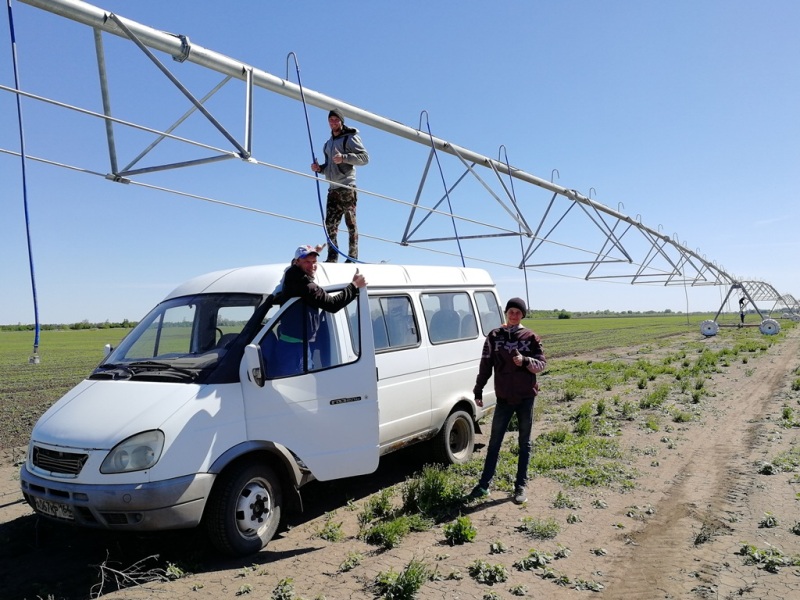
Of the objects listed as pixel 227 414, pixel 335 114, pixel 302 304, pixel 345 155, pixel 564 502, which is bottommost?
pixel 564 502

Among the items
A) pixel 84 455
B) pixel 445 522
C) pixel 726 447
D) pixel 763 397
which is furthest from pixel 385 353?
pixel 763 397

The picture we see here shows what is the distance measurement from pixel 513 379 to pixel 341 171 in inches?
141

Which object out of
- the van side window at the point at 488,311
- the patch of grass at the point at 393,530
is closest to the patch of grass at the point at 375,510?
the patch of grass at the point at 393,530

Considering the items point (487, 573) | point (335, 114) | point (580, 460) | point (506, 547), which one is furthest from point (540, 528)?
point (335, 114)

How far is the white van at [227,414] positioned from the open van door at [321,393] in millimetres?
11

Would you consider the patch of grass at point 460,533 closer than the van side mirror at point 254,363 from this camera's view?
No

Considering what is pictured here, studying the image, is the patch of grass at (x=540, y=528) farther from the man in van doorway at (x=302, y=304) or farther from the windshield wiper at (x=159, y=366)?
the windshield wiper at (x=159, y=366)

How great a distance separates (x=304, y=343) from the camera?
544 centimetres

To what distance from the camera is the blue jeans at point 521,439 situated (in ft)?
20.9

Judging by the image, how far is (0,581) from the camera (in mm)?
4652

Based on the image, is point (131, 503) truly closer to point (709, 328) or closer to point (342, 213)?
point (342, 213)

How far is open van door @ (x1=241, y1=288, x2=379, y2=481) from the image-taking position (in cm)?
500

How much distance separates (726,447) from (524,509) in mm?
4334

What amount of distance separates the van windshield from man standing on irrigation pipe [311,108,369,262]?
7.23 ft
